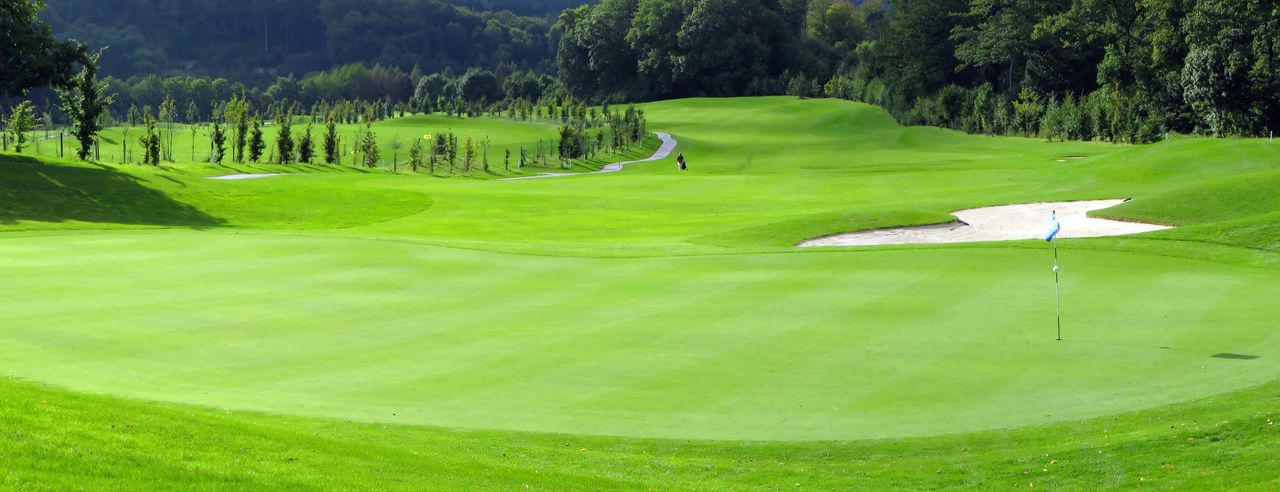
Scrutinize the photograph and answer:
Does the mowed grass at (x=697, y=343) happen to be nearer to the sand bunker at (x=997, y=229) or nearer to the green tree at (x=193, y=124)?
the sand bunker at (x=997, y=229)

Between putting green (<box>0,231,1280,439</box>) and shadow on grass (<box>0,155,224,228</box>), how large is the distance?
1396cm

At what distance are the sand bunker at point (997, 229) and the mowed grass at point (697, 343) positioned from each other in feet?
2.82

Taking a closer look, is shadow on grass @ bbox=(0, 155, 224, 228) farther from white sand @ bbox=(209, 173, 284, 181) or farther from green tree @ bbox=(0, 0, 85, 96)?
white sand @ bbox=(209, 173, 284, 181)

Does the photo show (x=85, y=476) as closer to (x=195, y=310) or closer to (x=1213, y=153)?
(x=195, y=310)

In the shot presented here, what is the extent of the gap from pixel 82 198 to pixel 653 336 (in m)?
31.5

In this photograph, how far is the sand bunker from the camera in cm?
3459

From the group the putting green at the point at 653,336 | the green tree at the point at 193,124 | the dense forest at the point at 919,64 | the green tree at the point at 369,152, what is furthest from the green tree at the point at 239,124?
the dense forest at the point at 919,64

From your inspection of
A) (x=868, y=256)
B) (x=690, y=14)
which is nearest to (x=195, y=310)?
(x=868, y=256)

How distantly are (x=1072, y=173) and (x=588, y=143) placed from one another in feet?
146

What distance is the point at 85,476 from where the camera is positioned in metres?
9.45

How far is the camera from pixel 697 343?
1883cm

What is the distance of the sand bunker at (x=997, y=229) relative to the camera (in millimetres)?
34594

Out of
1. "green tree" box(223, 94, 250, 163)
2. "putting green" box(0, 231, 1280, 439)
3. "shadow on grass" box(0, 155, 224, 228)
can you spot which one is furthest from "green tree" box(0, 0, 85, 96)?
"putting green" box(0, 231, 1280, 439)

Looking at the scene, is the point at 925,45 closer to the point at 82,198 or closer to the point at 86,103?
the point at 86,103
